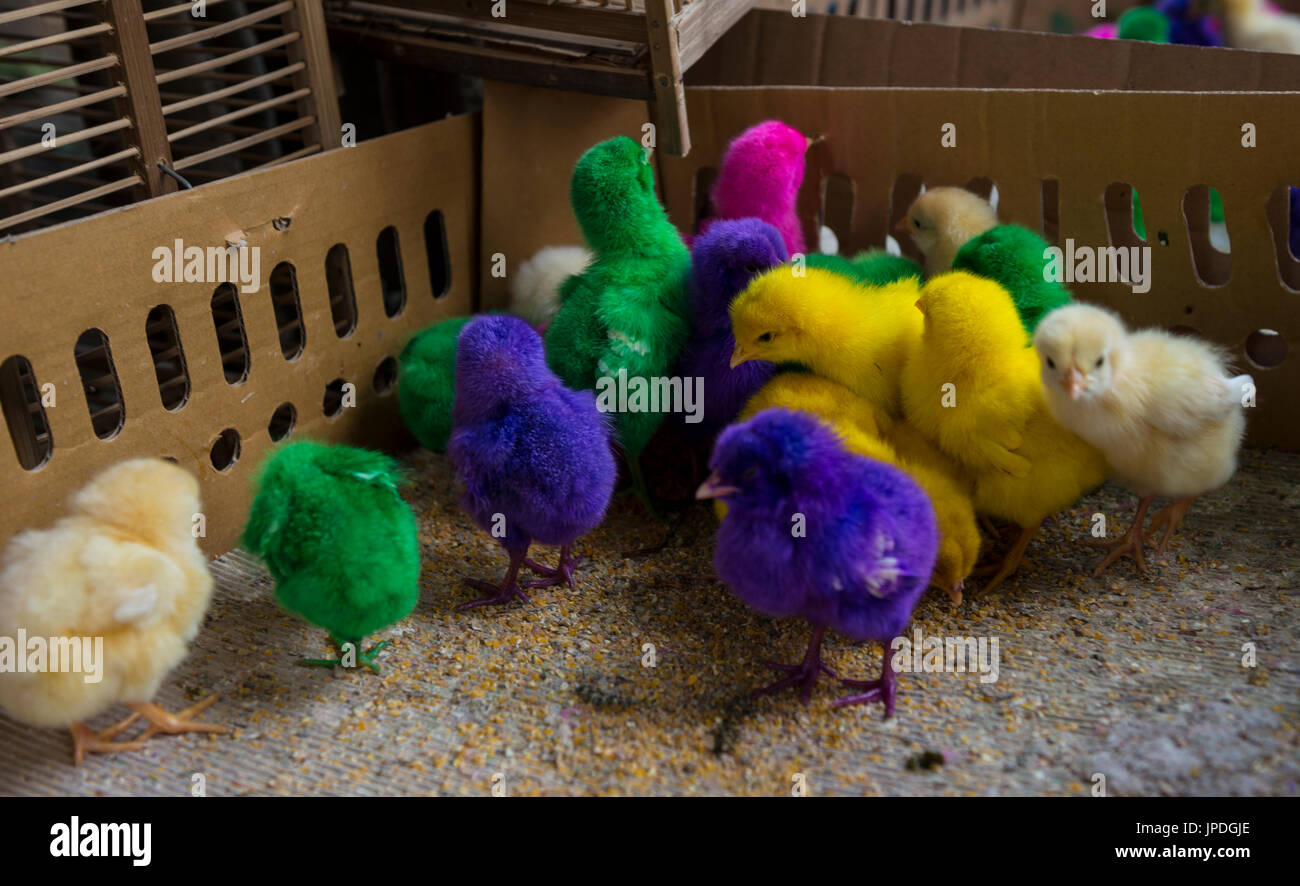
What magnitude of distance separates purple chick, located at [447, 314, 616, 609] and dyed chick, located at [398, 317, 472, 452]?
13.8 inches

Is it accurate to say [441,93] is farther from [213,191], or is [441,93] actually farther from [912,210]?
[912,210]

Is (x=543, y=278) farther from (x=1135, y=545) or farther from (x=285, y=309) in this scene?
(x=1135, y=545)

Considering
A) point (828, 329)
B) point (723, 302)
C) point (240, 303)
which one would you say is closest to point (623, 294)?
point (723, 302)

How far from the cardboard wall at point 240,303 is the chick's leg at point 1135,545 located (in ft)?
5.39

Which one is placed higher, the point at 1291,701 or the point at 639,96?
the point at 639,96

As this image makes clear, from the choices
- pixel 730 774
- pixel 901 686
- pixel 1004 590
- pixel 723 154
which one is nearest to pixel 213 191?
pixel 723 154

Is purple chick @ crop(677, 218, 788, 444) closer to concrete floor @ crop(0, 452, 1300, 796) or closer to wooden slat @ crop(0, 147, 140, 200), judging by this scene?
concrete floor @ crop(0, 452, 1300, 796)

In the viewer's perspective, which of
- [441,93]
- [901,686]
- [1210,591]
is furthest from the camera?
[441,93]

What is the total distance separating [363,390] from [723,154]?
1.08 metres

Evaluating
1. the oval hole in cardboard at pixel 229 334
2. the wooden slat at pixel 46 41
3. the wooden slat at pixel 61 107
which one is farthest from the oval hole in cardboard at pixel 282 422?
the wooden slat at pixel 46 41

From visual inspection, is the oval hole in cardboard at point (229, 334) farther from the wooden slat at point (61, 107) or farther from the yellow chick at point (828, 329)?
the yellow chick at point (828, 329)

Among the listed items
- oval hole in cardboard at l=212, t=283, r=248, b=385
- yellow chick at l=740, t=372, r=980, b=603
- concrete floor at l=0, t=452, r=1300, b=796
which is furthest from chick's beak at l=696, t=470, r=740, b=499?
oval hole in cardboard at l=212, t=283, r=248, b=385

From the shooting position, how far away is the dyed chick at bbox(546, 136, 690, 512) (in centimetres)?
216

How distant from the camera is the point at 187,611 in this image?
1693 millimetres
